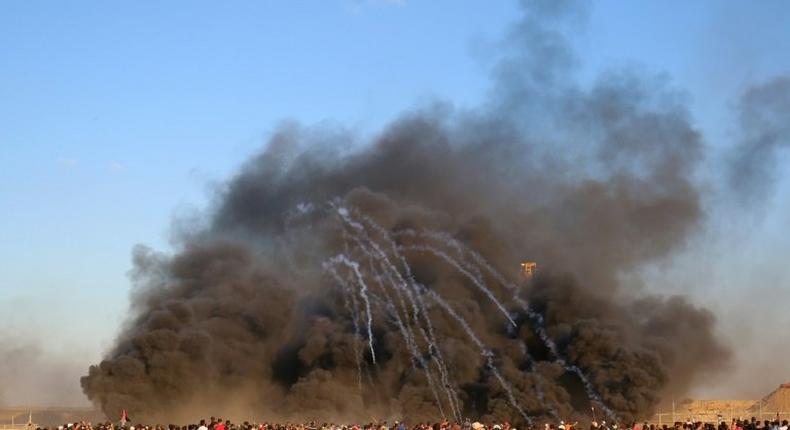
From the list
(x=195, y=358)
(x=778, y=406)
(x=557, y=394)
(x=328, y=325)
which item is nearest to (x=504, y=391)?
(x=557, y=394)

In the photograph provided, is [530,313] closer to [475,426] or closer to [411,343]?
[411,343]

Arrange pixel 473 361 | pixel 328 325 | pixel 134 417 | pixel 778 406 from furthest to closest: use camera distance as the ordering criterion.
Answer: pixel 778 406, pixel 328 325, pixel 473 361, pixel 134 417

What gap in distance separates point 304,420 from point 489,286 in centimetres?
2807

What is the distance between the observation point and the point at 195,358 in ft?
378

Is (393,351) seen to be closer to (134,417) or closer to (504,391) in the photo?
(504,391)

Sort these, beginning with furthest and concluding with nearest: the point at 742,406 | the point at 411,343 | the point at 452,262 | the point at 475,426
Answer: the point at 742,406
the point at 452,262
the point at 411,343
the point at 475,426

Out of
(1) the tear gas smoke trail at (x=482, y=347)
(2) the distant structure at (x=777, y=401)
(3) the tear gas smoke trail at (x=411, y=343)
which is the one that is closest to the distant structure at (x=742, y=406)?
(2) the distant structure at (x=777, y=401)

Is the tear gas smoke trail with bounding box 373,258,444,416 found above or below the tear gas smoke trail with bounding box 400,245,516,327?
below

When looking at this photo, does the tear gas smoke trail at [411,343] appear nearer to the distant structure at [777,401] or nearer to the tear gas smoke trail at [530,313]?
the tear gas smoke trail at [530,313]

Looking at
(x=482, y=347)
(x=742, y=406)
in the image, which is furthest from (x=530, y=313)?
(x=742, y=406)

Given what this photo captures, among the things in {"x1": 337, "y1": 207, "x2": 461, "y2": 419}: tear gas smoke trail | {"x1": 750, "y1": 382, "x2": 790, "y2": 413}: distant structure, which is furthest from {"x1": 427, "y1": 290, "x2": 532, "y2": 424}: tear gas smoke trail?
{"x1": 750, "y1": 382, "x2": 790, "y2": 413}: distant structure

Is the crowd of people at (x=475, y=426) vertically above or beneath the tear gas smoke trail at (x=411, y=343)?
beneath

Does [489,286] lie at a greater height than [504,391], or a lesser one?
greater

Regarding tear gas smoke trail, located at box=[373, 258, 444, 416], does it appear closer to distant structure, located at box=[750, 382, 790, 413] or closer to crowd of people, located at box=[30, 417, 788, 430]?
crowd of people, located at box=[30, 417, 788, 430]
